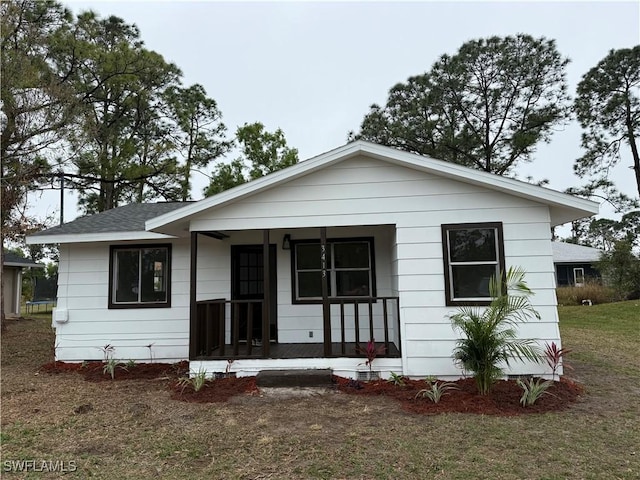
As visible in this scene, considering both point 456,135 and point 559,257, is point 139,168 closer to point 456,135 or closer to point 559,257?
point 456,135

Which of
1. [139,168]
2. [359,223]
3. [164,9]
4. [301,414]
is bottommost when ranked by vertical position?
[301,414]

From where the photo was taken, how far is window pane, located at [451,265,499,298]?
5.65 meters

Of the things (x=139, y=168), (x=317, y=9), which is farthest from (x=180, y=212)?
(x=139, y=168)

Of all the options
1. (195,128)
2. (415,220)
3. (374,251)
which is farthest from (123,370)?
(195,128)

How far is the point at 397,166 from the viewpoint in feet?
19.2

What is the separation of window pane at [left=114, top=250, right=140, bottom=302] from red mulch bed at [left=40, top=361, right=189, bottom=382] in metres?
1.18

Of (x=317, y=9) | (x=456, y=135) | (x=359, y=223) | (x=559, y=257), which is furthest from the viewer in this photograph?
(x=559, y=257)

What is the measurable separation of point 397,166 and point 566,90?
53.4ft

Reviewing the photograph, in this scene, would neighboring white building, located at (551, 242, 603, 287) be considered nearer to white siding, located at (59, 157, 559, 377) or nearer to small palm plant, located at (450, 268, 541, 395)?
white siding, located at (59, 157, 559, 377)

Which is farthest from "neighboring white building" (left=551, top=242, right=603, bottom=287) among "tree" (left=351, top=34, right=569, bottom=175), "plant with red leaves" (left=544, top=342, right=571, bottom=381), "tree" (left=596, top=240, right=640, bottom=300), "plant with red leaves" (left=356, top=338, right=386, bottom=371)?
"plant with red leaves" (left=356, top=338, right=386, bottom=371)

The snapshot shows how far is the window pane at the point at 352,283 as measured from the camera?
23.9 ft

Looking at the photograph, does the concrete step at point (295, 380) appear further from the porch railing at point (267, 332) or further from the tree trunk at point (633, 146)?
the tree trunk at point (633, 146)

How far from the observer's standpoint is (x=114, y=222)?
7.73 meters

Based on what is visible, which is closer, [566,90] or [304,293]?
[304,293]
